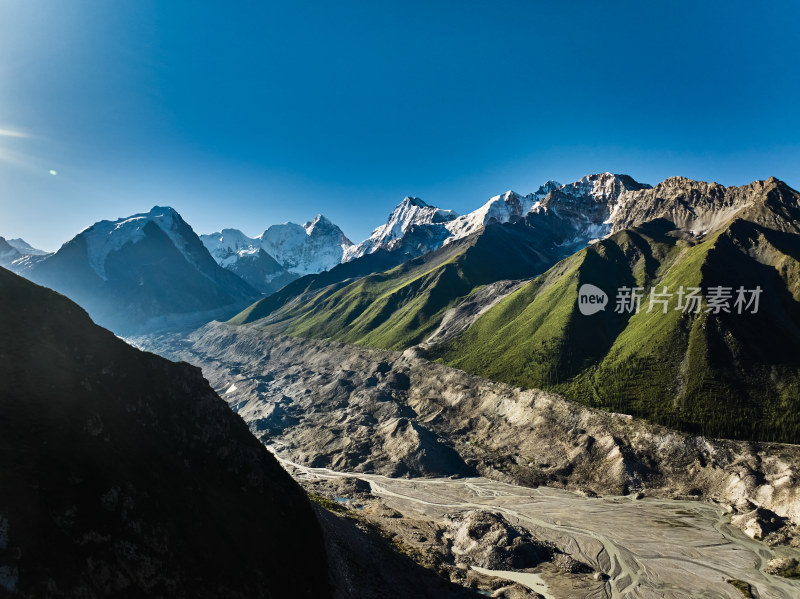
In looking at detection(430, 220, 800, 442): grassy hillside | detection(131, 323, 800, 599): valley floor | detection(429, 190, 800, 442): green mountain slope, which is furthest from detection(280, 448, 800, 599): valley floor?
detection(429, 190, 800, 442): green mountain slope

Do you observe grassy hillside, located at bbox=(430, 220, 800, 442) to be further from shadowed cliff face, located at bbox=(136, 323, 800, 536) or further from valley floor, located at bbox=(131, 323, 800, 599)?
valley floor, located at bbox=(131, 323, 800, 599)

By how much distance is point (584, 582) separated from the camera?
2788 inches

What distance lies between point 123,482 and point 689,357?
163 metres

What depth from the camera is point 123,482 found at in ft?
119

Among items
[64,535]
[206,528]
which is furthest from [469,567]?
[64,535]

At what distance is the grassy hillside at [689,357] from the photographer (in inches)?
4616

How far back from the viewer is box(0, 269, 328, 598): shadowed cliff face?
2897 cm

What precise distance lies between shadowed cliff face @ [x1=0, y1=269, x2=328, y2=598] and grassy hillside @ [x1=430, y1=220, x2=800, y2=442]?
386 feet

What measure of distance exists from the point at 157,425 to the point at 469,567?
61.1 m

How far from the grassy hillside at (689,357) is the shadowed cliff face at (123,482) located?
118 metres

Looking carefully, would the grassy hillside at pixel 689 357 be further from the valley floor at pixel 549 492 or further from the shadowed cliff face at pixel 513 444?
the valley floor at pixel 549 492

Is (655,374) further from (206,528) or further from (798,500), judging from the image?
(206,528)

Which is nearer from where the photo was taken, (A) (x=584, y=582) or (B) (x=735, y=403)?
(A) (x=584, y=582)

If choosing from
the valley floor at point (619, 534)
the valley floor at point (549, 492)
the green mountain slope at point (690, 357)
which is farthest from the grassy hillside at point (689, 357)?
the valley floor at point (619, 534)
